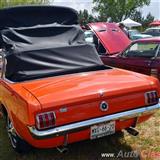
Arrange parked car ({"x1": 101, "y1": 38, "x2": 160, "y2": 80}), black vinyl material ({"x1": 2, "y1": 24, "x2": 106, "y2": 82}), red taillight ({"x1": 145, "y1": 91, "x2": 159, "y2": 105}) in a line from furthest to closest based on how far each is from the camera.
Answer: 1. parked car ({"x1": 101, "y1": 38, "x2": 160, "y2": 80})
2. black vinyl material ({"x1": 2, "y1": 24, "x2": 106, "y2": 82})
3. red taillight ({"x1": 145, "y1": 91, "x2": 159, "y2": 105})

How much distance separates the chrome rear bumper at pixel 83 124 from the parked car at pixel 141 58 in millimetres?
2641

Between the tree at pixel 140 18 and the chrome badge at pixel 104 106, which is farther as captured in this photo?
the tree at pixel 140 18

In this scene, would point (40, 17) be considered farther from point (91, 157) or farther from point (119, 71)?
point (91, 157)

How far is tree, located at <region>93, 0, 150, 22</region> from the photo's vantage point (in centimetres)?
5947

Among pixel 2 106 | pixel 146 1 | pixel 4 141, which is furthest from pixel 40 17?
pixel 146 1

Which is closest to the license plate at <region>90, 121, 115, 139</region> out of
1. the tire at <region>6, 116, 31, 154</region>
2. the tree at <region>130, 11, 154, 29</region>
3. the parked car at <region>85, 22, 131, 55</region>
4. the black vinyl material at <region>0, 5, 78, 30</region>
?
the tire at <region>6, 116, 31, 154</region>

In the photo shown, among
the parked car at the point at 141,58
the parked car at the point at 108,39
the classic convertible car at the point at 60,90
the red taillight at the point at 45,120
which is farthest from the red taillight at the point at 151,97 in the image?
the parked car at the point at 108,39

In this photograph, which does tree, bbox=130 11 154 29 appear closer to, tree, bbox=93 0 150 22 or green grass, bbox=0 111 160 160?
tree, bbox=93 0 150 22

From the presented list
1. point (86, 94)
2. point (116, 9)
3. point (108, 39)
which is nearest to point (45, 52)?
point (86, 94)

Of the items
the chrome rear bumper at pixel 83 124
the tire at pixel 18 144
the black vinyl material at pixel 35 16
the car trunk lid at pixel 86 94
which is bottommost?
the tire at pixel 18 144

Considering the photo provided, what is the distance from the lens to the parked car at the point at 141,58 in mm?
6895

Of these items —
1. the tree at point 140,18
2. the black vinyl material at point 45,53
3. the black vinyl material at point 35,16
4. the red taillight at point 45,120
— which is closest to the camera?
the red taillight at point 45,120

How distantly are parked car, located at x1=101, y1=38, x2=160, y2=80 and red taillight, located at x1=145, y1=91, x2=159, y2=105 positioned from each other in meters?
2.39

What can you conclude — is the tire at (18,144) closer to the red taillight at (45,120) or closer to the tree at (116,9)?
the red taillight at (45,120)
